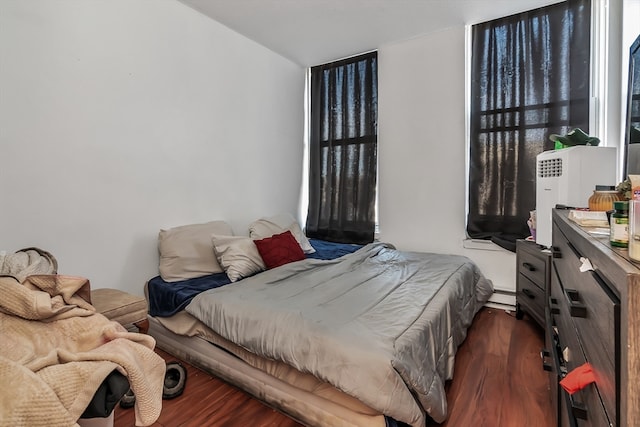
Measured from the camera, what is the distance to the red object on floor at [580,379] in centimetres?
68

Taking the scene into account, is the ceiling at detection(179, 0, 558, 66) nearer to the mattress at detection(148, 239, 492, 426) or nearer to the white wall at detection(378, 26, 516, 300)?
the white wall at detection(378, 26, 516, 300)

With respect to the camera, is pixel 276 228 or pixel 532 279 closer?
pixel 532 279

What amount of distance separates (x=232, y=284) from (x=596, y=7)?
138 inches

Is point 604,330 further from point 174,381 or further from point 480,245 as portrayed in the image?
point 480,245

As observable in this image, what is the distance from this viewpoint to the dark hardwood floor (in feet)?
4.96

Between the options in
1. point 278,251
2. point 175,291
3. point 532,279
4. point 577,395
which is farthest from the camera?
point 278,251

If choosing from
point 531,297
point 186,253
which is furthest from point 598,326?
point 186,253

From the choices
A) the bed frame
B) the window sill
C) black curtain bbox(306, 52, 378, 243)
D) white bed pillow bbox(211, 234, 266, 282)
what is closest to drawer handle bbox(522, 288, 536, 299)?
the window sill

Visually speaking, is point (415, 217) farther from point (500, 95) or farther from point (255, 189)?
point (255, 189)

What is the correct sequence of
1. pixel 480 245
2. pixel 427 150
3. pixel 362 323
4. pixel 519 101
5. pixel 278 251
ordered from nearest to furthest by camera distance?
pixel 362 323 < pixel 278 251 < pixel 519 101 < pixel 480 245 < pixel 427 150

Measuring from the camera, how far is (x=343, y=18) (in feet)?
9.51

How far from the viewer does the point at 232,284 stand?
82.7 inches

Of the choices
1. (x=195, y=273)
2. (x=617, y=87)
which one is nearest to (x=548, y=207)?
(x=617, y=87)

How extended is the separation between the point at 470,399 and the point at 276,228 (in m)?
2.08
